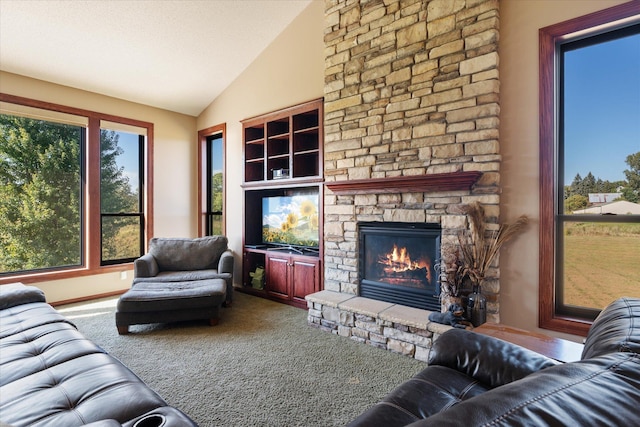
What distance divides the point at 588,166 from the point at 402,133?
1.47 meters

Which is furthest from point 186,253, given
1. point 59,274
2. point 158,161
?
point 158,161

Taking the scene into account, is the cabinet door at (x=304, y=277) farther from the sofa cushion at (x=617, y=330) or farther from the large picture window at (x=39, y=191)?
the large picture window at (x=39, y=191)

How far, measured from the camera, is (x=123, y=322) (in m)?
3.15

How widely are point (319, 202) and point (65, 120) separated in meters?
3.55

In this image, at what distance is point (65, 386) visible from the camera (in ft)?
4.62

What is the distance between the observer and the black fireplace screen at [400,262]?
2.97 metres

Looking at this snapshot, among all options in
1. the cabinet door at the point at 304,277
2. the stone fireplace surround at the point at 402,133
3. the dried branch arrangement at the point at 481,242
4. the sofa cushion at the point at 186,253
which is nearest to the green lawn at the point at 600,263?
the dried branch arrangement at the point at 481,242

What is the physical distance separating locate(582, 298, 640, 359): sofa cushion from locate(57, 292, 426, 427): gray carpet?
1.34 meters

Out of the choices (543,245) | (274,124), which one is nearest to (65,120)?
(274,124)

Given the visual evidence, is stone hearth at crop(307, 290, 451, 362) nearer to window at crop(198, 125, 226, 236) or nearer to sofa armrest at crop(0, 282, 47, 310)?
sofa armrest at crop(0, 282, 47, 310)

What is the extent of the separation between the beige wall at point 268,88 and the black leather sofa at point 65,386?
304cm

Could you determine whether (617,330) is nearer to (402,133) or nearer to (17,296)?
(402,133)

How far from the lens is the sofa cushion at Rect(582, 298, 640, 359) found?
888mm

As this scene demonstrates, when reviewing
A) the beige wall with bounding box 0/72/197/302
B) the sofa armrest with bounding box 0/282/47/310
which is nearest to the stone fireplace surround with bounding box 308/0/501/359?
the sofa armrest with bounding box 0/282/47/310
